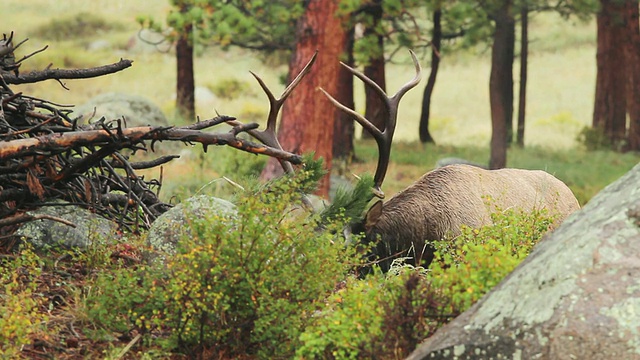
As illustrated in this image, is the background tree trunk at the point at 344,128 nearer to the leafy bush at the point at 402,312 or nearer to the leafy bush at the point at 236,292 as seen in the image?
the leafy bush at the point at 236,292

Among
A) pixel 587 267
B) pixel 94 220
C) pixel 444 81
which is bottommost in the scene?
pixel 444 81

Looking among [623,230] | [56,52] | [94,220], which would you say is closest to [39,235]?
[94,220]

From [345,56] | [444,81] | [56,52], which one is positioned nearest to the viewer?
[345,56]

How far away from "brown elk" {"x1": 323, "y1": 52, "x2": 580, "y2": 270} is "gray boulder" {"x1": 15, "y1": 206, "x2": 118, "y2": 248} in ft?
7.49

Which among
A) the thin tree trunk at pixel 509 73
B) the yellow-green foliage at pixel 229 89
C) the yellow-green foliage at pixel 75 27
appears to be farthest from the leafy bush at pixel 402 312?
the yellow-green foliage at pixel 75 27

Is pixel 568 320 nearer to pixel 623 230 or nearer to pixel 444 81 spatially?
pixel 623 230

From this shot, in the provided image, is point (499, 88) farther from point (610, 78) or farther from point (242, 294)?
point (242, 294)

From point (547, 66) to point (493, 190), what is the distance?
99.6 feet

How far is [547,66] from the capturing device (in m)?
36.5

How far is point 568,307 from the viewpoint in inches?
126

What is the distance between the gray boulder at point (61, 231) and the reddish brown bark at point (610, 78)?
52.6ft

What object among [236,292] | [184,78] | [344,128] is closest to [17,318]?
[236,292]

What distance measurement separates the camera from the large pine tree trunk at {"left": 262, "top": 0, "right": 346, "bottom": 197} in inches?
484

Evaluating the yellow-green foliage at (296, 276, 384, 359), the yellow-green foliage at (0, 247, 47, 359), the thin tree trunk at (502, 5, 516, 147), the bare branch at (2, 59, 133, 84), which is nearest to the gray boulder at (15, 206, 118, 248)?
the yellow-green foliage at (0, 247, 47, 359)
